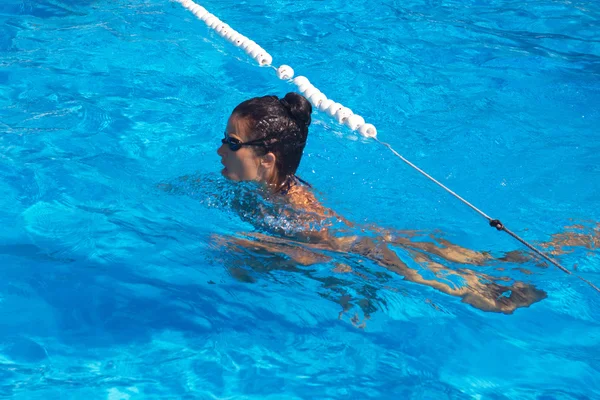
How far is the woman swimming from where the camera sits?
3.88m

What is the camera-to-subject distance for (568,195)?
512 cm

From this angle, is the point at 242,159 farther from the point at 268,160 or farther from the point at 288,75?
the point at 288,75

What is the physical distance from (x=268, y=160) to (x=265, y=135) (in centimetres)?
16

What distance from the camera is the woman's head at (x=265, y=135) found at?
3.92 meters

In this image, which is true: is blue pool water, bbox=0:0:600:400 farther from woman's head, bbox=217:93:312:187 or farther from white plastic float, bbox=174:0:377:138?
woman's head, bbox=217:93:312:187

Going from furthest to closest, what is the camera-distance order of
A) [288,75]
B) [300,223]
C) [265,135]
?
[288,75], [300,223], [265,135]

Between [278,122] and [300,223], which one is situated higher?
[278,122]

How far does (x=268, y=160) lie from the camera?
13.0 ft

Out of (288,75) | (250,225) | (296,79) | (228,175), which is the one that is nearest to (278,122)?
(228,175)

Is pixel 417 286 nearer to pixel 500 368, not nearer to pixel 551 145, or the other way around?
pixel 500 368

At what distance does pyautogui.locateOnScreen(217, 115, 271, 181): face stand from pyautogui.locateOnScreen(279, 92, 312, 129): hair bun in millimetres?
291

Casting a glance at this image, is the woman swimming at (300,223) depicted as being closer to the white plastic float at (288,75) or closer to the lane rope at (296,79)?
the lane rope at (296,79)

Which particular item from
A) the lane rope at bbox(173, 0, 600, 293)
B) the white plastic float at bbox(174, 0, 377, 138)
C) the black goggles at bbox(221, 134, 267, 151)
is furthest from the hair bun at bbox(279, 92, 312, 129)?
the white plastic float at bbox(174, 0, 377, 138)

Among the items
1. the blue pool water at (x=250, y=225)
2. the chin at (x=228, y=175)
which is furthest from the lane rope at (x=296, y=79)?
the chin at (x=228, y=175)
